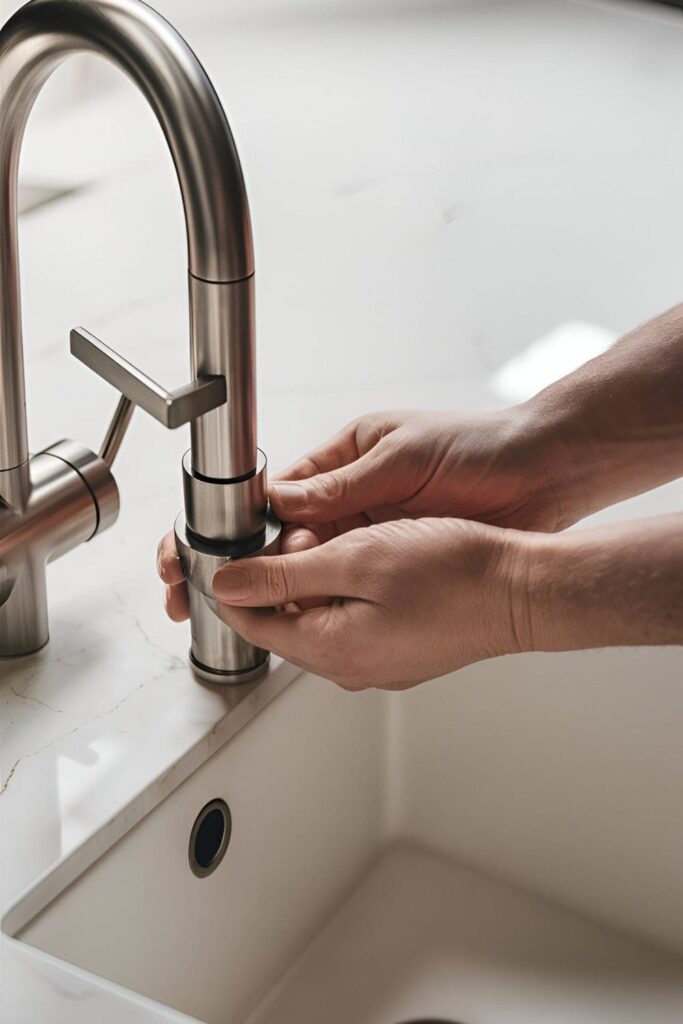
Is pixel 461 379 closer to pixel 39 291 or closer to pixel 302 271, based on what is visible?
pixel 302 271

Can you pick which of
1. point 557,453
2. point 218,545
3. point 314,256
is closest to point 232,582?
point 218,545

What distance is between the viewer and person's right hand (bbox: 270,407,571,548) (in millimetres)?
756

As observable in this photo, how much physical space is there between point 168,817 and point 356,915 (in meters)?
0.23

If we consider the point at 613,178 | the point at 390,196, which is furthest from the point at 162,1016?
the point at 613,178

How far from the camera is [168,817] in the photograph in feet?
2.03

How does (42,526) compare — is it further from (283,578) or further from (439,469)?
(439,469)

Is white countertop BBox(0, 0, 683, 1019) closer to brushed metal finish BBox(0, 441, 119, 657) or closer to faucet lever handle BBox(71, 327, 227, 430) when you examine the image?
brushed metal finish BBox(0, 441, 119, 657)

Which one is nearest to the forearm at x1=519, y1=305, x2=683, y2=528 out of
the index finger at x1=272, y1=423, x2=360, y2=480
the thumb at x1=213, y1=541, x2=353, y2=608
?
the index finger at x1=272, y1=423, x2=360, y2=480

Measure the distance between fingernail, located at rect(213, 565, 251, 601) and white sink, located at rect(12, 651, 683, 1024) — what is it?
3.7 inches

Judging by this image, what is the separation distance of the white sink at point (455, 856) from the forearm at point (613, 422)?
112 mm

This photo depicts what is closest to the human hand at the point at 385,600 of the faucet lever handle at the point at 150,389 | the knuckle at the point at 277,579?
the knuckle at the point at 277,579

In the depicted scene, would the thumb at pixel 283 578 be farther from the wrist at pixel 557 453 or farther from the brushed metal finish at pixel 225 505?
the wrist at pixel 557 453

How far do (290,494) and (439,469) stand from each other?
0.12 metres

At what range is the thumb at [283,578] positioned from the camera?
61cm
